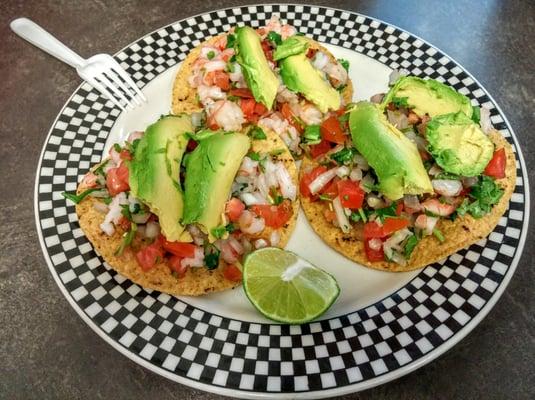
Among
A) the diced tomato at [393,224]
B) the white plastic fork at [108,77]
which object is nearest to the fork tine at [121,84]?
the white plastic fork at [108,77]

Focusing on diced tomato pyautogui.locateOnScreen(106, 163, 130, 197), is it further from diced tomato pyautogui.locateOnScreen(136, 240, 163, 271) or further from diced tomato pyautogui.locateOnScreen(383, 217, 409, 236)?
diced tomato pyautogui.locateOnScreen(383, 217, 409, 236)

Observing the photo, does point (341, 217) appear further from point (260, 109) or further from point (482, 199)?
point (260, 109)

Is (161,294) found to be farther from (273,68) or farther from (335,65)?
(335,65)

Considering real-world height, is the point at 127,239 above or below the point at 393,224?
below

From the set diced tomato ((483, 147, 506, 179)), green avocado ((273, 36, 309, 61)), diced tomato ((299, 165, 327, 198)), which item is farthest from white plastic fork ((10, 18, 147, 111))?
diced tomato ((483, 147, 506, 179))

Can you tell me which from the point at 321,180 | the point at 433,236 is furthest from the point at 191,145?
the point at 433,236
